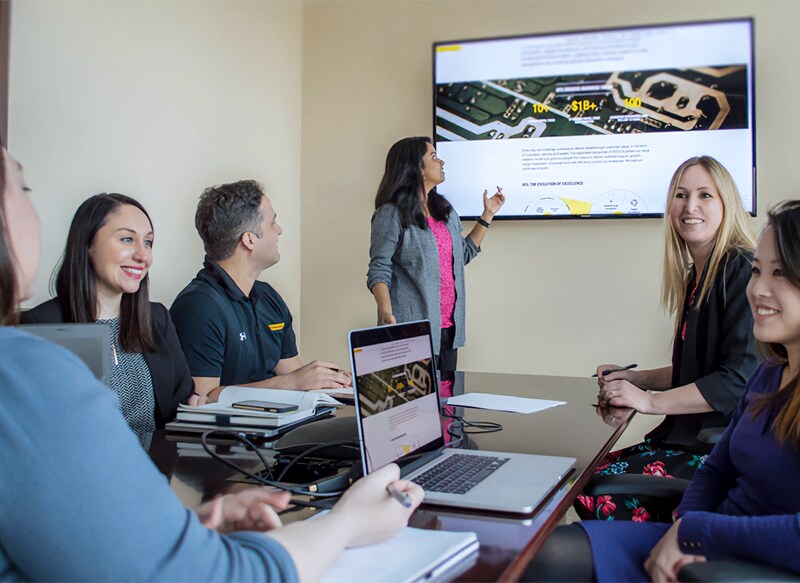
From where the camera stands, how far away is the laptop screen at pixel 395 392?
116 cm

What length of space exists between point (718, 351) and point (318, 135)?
281 cm

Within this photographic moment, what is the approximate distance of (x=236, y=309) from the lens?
2.44m

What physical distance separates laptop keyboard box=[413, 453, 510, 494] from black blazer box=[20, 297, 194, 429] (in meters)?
0.86

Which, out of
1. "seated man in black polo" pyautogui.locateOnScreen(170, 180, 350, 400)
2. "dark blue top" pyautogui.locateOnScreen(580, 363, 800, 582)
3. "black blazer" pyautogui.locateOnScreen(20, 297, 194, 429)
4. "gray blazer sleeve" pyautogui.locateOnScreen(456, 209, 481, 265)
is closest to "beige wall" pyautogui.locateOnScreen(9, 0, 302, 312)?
"seated man in black polo" pyautogui.locateOnScreen(170, 180, 350, 400)

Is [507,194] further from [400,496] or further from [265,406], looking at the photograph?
[400,496]

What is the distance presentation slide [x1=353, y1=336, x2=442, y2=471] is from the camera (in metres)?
1.16

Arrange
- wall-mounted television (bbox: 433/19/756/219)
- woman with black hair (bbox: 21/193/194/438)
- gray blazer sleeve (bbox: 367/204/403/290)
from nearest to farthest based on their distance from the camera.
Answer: woman with black hair (bbox: 21/193/194/438) < gray blazer sleeve (bbox: 367/204/403/290) < wall-mounted television (bbox: 433/19/756/219)

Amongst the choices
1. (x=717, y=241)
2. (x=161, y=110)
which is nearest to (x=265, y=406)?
(x=717, y=241)

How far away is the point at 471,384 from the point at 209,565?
1.82 metres

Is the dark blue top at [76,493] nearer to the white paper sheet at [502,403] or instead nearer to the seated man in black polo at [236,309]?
the white paper sheet at [502,403]

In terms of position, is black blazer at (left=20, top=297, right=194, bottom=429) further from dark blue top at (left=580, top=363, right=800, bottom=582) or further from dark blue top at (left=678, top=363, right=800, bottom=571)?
dark blue top at (left=678, top=363, right=800, bottom=571)

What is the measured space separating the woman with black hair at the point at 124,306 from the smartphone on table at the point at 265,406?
0.26 metres

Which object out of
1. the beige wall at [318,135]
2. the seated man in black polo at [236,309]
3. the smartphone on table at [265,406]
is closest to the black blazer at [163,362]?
the seated man in black polo at [236,309]

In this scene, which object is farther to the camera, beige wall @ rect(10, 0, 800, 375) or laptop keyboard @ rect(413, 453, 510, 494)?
beige wall @ rect(10, 0, 800, 375)
